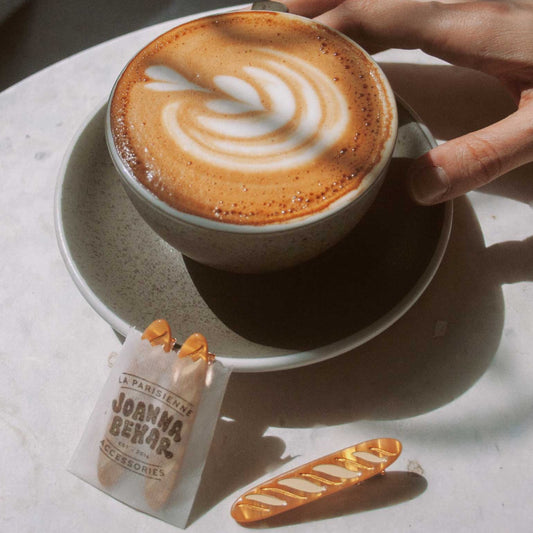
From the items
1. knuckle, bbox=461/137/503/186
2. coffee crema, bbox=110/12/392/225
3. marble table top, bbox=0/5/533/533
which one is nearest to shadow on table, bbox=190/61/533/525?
marble table top, bbox=0/5/533/533

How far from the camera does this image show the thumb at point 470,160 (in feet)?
2.31

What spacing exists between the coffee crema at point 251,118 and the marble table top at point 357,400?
247 mm

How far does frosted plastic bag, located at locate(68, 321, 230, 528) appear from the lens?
1.95 feet

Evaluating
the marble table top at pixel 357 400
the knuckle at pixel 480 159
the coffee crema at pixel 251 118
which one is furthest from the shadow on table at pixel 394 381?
the coffee crema at pixel 251 118

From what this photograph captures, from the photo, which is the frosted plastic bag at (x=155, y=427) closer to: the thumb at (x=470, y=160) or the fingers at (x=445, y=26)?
the thumb at (x=470, y=160)

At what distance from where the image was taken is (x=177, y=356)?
611mm

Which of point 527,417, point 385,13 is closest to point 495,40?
point 385,13

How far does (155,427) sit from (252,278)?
0.75 feet

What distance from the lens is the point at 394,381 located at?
708 millimetres

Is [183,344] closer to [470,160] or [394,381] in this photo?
[394,381]

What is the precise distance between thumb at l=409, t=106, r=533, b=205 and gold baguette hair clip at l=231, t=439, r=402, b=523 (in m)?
0.32

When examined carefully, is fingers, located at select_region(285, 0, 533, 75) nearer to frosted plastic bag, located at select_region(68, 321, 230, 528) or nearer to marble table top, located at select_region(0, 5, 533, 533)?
marble table top, located at select_region(0, 5, 533, 533)

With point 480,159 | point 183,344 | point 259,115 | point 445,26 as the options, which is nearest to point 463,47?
point 445,26

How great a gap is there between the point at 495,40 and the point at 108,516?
34.2 inches
